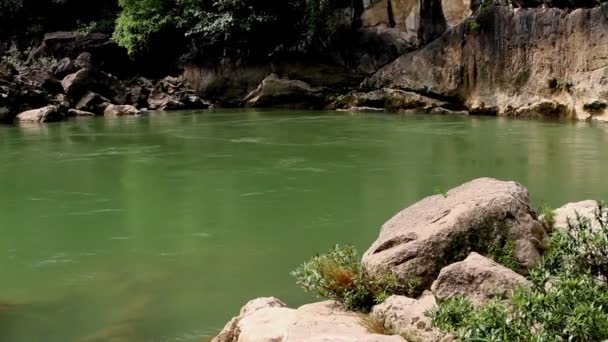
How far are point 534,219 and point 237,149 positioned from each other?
34.5ft

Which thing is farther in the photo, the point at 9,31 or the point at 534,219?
the point at 9,31

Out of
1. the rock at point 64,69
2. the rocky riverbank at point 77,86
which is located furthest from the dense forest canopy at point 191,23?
the rock at point 64,69

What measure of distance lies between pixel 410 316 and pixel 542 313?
945mm

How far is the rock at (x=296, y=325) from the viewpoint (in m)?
3.52

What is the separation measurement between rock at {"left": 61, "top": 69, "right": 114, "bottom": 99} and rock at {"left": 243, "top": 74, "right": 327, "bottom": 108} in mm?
6379

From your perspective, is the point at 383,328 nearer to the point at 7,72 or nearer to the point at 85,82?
the point at 7,72

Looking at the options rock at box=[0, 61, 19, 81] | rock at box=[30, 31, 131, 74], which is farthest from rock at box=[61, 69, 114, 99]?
rock at box=[30, 31, 131, 74]

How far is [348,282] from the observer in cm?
448

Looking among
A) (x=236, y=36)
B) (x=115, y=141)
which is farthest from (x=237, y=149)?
(x=236, y=36)

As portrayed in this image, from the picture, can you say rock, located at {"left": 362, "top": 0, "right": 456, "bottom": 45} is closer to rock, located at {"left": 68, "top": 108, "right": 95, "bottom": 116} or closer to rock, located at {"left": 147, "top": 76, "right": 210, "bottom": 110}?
rock, located at {"left": 147, "top": 76, "right": 210, "bottom": 110}

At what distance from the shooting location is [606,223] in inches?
161

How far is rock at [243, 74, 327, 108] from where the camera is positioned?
26.3m

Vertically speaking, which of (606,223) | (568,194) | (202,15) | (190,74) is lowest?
(568,194)

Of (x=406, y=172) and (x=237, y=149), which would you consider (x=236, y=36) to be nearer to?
(x=237, y=149)
